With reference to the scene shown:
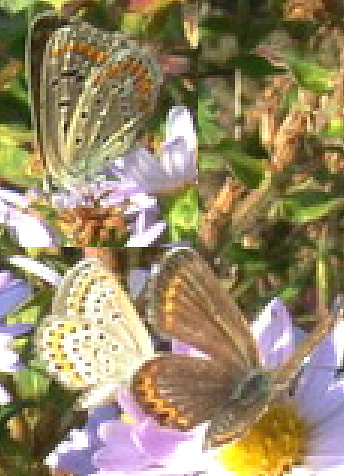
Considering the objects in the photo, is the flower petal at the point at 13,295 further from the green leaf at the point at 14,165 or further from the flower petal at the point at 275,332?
the flower petal at the point at 275,332

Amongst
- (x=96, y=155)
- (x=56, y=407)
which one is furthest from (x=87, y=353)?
(x=96, y=155)

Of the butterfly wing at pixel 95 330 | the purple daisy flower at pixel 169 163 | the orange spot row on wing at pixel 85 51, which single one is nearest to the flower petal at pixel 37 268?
the butterfly wing at pixel 95 330

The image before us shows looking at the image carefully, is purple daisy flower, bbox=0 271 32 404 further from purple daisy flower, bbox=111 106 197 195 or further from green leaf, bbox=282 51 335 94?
green leaf, bbox=282 51 335 94

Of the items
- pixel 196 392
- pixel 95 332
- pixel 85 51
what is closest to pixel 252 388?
pixel 196 392

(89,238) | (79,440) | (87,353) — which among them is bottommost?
(79,440)

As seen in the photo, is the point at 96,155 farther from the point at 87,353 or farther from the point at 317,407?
the point at 317,407

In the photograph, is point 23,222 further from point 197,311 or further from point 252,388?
point 252,388
